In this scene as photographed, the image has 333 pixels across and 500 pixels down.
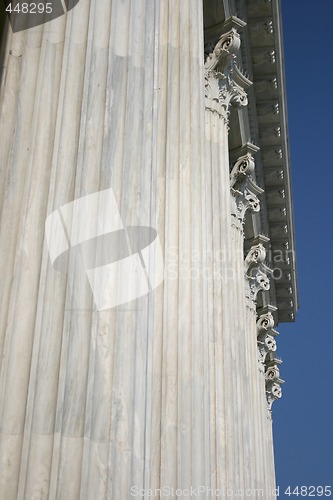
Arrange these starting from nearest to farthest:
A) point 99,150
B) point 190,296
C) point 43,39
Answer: point 99,150
point 43,39
point 190,296

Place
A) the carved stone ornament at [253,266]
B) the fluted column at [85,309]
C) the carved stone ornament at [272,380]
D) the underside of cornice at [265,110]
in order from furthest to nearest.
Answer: the carved stone ornament at [272,380], the carved stone ornament at [253,266], the underside of cornice at [265,110], the fluted column at [85,309]

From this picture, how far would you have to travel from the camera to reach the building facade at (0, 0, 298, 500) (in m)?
11.0

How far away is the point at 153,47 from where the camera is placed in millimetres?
16141

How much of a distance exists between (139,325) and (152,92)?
17.5ft

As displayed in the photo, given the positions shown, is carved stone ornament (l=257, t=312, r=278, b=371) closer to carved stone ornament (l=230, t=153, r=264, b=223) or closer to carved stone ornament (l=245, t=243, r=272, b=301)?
carved stone ornament (l=245, t=243, r=272, b=301)

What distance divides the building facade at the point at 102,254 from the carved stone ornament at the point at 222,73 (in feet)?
A: 35.8

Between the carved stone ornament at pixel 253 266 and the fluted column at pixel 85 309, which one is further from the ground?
the carved stone ornament at pixel 253 266

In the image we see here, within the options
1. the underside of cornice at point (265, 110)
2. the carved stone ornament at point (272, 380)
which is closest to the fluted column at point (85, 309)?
the underside of cornice at point (265, 110)

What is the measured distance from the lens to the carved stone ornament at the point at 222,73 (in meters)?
34.9

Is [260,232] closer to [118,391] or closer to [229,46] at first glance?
[229,46]

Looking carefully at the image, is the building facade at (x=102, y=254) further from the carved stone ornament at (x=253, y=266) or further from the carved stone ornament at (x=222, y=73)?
the carved stone ornament at (x=253, y=266)

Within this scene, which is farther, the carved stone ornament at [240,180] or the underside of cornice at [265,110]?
the carved stone ornament at [240,180]

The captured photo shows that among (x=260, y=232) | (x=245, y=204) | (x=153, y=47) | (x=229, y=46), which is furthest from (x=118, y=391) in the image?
(x=260, y=232)

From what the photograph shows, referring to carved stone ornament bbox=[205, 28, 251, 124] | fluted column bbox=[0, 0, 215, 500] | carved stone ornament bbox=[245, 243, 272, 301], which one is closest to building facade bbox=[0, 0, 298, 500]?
fluted column bbox=[0, 0, 215, 500]
